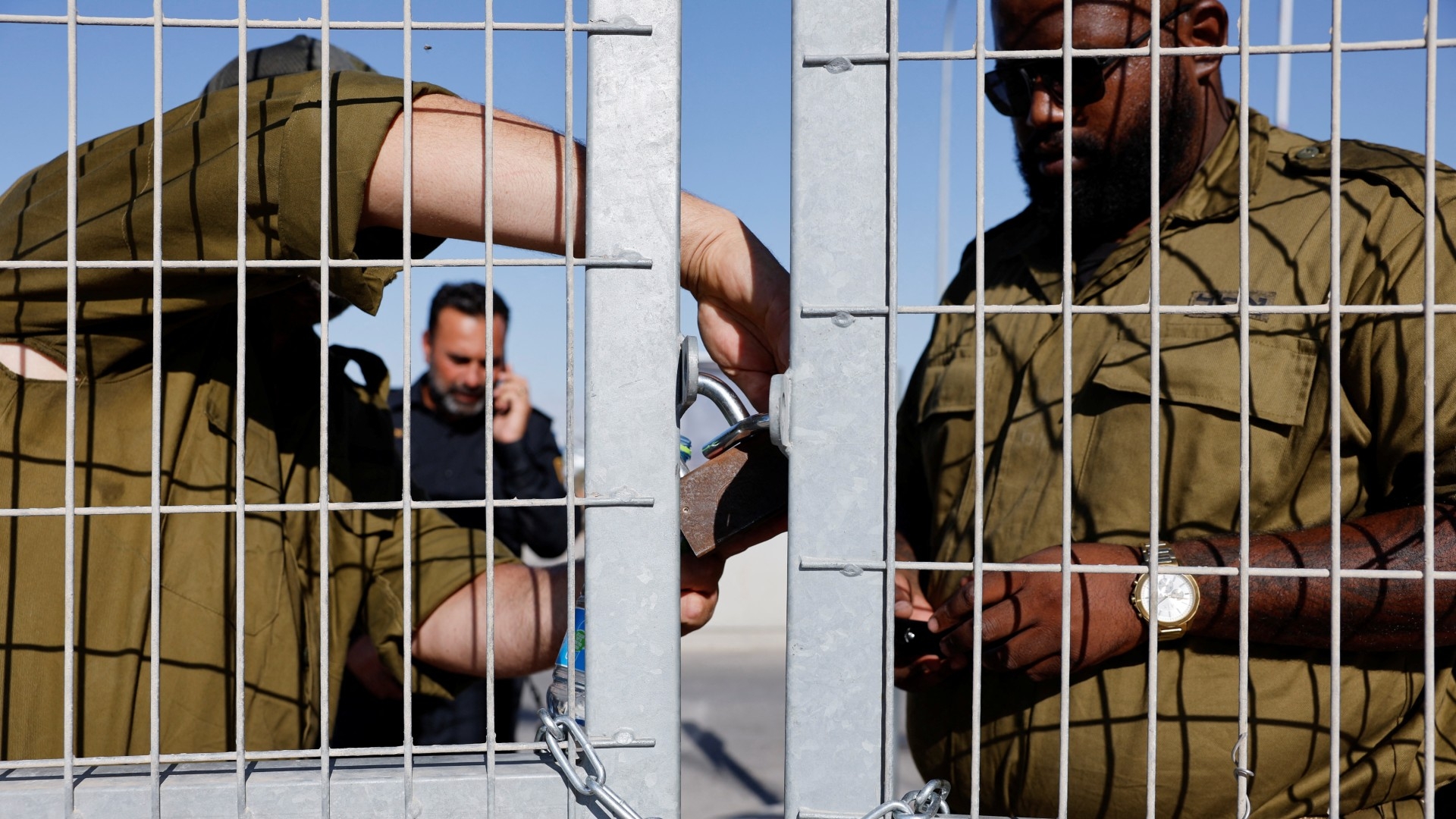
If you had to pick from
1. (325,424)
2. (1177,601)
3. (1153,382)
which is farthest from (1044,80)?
(325,424)

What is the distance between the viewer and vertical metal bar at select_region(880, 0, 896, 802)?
0.96 meters

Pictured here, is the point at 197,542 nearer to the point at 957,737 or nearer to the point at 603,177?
the point at 603,177

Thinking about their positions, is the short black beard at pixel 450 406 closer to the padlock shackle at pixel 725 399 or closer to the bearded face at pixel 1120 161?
the bearded face at pixel 1120 161

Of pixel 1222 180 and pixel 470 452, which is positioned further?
pixel 470 452

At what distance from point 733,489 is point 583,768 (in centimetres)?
32

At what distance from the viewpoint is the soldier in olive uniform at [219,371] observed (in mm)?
1104

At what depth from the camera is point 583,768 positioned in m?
1.03

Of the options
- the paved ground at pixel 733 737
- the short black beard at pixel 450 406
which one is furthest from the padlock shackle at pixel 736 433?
the paved ground at pixel 733 737

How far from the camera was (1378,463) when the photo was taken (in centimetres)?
148

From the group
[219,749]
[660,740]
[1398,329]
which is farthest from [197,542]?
[1398,329]

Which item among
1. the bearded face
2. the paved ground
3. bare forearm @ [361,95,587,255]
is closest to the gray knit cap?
bare forearm @ [361,95,587,255]

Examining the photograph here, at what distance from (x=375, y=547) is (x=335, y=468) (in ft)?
0.63

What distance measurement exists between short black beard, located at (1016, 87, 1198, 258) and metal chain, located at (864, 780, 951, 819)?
127cm

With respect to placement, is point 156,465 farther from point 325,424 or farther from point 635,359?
point 635,359
